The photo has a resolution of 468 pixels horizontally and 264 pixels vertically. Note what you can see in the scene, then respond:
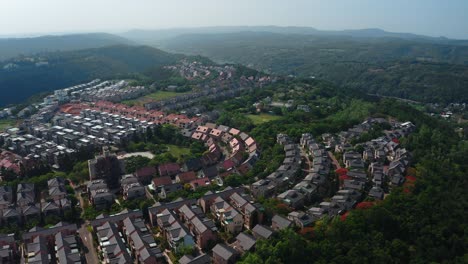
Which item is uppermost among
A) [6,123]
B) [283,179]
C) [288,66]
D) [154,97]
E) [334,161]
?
[283,179]

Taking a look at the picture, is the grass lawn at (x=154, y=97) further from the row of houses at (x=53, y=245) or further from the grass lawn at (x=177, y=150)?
the row of houses at (x=53, y=245)

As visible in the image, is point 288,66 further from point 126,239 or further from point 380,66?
point 126,239

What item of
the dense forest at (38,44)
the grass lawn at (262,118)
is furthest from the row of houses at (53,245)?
the dense forest at (38,44)

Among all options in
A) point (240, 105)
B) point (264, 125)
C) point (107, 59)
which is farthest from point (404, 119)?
point (107, 59)

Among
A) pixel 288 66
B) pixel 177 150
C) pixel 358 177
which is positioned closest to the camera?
pixel 358 177

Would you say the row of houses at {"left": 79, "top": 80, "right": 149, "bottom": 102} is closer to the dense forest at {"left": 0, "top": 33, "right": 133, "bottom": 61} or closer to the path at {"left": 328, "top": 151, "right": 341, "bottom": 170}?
the path at {"left": 328, "top": 151, "right": 341, "bottom": 170}

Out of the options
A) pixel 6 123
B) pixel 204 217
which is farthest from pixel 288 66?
pixel 204 217
